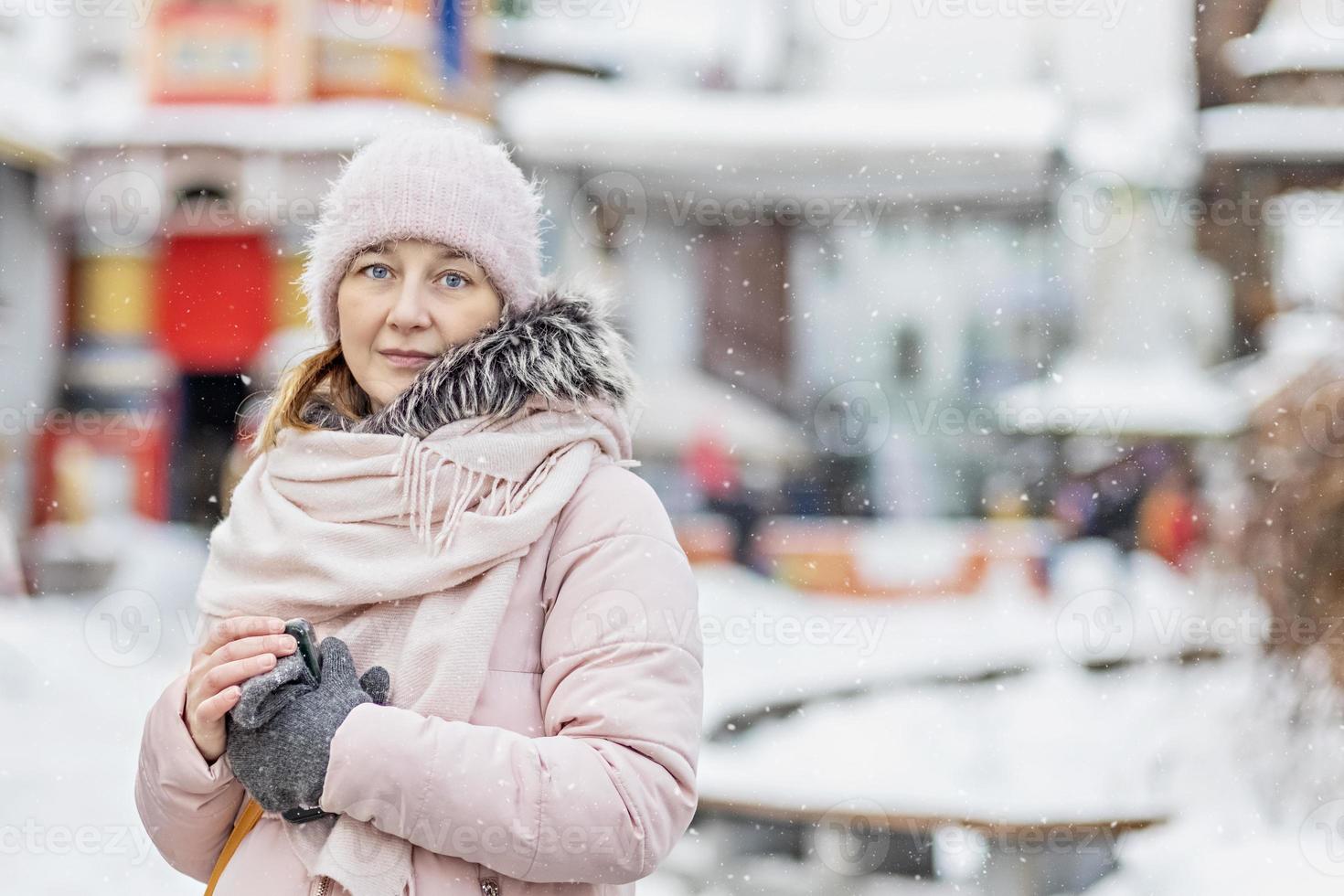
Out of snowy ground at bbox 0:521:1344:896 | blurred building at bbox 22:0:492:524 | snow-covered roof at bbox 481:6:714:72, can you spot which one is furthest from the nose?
snow-covered roof at bbox 481:6:714:72

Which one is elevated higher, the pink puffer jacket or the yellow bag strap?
the pink puffer jacket

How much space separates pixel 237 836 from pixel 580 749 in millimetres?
443

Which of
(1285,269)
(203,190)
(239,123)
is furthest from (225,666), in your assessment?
(203,190)

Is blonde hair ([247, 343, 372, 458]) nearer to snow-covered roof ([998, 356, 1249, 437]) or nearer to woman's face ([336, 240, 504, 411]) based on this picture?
woman's face ([336, 240, 504, 411])

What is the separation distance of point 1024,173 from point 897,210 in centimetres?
108

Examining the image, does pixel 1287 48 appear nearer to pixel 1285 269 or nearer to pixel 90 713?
pixel 1285 269

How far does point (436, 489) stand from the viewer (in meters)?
1.21

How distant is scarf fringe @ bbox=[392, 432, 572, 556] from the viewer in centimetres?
120

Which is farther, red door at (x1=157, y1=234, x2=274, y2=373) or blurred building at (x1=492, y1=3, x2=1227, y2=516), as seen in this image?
blurred building at (x1=492, y1=3, x2=1227, y2=516)

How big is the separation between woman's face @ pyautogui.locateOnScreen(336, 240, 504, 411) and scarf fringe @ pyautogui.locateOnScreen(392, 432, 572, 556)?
110 mm

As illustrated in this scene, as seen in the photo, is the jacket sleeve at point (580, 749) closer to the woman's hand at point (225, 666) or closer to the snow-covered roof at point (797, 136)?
the woman's hand at point (225, 666)

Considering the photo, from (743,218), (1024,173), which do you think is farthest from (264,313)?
(1024,173)

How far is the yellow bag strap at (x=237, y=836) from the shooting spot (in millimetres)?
1221

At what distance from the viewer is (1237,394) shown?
509 cm
